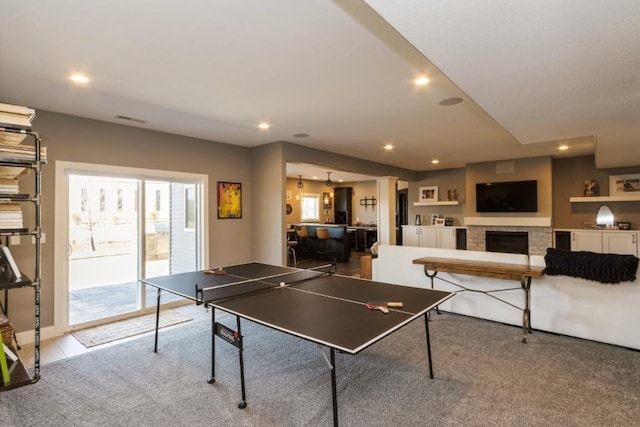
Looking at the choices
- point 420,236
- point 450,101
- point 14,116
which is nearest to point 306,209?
point 420,236

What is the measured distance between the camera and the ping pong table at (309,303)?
1.80 meters

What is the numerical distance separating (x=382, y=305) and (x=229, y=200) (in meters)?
3.85

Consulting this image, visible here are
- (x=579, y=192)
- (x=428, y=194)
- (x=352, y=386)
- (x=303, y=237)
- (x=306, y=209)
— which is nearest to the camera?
(x=352, y=386)

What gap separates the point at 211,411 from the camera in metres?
2.26

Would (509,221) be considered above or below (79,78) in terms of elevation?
below

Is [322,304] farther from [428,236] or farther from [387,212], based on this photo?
[428,236]

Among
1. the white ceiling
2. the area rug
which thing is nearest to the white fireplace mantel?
the white ceiling

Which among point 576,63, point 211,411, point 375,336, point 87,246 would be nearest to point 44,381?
point 211,411

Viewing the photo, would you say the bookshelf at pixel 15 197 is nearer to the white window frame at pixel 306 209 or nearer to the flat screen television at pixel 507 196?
the flat screen television at pixel 507 196

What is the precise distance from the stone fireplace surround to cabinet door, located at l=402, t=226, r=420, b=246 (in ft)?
4.85

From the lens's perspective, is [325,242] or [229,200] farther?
[325,242]

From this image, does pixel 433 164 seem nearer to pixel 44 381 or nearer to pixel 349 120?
pixel 349 120

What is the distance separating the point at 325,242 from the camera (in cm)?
912

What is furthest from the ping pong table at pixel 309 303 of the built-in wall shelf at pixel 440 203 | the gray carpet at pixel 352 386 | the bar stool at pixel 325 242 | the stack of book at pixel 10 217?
the built-in wall shelf at pixel 440 203
